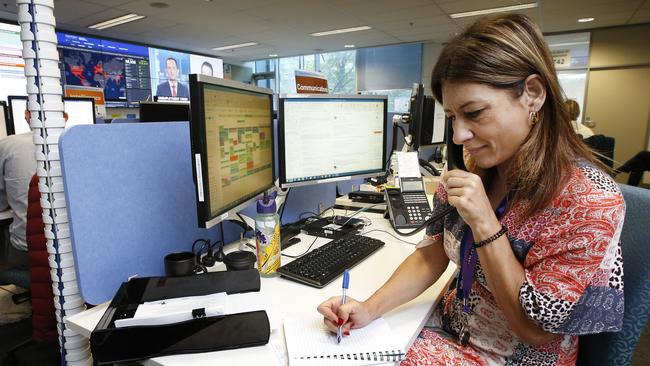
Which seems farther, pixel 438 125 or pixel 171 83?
pixel 171 83

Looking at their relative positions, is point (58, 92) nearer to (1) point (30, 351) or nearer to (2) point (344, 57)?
(1) point (30, 351)

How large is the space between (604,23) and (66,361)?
792 cm

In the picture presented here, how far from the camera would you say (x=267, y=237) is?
39.4 inches

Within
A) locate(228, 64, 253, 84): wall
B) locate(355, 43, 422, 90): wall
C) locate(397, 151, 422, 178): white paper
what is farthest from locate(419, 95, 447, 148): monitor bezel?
locate(228, 64, 253, 84): wall

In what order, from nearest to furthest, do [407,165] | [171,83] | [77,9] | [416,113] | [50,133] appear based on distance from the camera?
1. [50,133]
2. [407,165]
3. [416,113]
4. [77,9]
5. [171,83]

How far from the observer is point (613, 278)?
682 millimetres

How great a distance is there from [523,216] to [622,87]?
295 inches

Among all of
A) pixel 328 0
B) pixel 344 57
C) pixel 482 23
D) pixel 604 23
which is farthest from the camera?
pixel 344 57

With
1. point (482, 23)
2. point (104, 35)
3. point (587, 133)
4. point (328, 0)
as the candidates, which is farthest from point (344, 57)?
point (482, 23)

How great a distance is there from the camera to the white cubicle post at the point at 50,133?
82 cm

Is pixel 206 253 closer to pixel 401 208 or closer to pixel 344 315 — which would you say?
pixel 344 315

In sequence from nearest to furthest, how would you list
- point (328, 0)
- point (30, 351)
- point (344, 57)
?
point (30, 351) < point (328, 0) < point (344, 57)

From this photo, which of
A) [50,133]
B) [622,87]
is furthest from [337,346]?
[622,87]

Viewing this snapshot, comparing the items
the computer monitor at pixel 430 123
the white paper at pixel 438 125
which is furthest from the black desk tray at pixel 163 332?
the white paper at pixel 438 125
